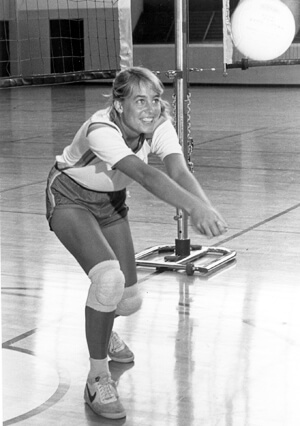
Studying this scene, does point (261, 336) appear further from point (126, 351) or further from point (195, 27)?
point (195, 27)

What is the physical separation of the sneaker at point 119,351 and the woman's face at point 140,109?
100 centimetres

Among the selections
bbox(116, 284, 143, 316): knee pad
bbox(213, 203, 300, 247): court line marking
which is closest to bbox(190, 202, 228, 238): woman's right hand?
bbox(116, 284, 143, 316): knee pad

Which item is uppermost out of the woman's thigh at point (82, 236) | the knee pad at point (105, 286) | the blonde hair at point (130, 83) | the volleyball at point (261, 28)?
the blonde hair at point (130, 83)

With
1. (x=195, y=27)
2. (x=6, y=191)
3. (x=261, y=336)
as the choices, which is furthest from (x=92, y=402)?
(x=195, y=27)

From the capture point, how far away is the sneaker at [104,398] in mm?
3443

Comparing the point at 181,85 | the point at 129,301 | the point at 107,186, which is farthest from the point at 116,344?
the point at 181,85

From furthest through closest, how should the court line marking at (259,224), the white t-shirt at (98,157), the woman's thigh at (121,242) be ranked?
the court line marking at (259,224) < the woman's thigh at (121,242) < the white t-shirt at (98,157)

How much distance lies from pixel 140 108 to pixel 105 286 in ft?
2.31

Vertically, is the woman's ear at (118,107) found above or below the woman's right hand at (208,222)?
above

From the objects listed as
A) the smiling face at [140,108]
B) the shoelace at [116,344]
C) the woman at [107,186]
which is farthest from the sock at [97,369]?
the smiling face at [140,108]

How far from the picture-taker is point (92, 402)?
3.51 meters

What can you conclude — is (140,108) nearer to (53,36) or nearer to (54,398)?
(54,398)

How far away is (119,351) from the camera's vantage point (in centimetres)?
404

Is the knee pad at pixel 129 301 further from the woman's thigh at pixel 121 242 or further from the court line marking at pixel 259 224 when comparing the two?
the court line marking at pixel 259 224
